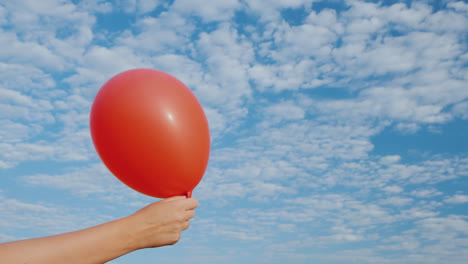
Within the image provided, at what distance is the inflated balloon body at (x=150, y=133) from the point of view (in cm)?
338

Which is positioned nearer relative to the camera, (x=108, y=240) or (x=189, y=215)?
(x=108, y=240)

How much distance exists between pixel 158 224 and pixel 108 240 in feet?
1.05

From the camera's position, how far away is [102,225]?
9.02ft

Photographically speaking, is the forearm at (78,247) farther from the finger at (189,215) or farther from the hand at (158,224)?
the finger at (189,215)

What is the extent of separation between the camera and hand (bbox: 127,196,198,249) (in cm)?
278

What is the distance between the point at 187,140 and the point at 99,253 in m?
1.12

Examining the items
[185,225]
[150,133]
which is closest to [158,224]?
[185,225]

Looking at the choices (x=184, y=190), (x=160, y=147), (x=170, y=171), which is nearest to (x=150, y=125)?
(x=160, y=147)

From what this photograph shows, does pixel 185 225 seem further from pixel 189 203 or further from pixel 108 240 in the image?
pixel 108 240

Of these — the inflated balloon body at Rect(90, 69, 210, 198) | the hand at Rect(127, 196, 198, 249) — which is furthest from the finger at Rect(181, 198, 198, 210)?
the inflated balloon body at Rect(90, 69, 210, 198)

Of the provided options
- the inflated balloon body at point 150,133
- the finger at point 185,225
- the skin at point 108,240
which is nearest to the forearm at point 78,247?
the skin at point 108,240

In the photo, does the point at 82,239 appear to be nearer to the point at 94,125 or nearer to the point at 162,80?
the point at 94,125

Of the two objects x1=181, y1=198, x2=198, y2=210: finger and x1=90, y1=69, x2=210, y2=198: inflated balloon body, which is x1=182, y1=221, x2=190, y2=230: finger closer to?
x1=181, y1=198, x2=198, y2=210: finger

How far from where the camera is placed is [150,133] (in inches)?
132
